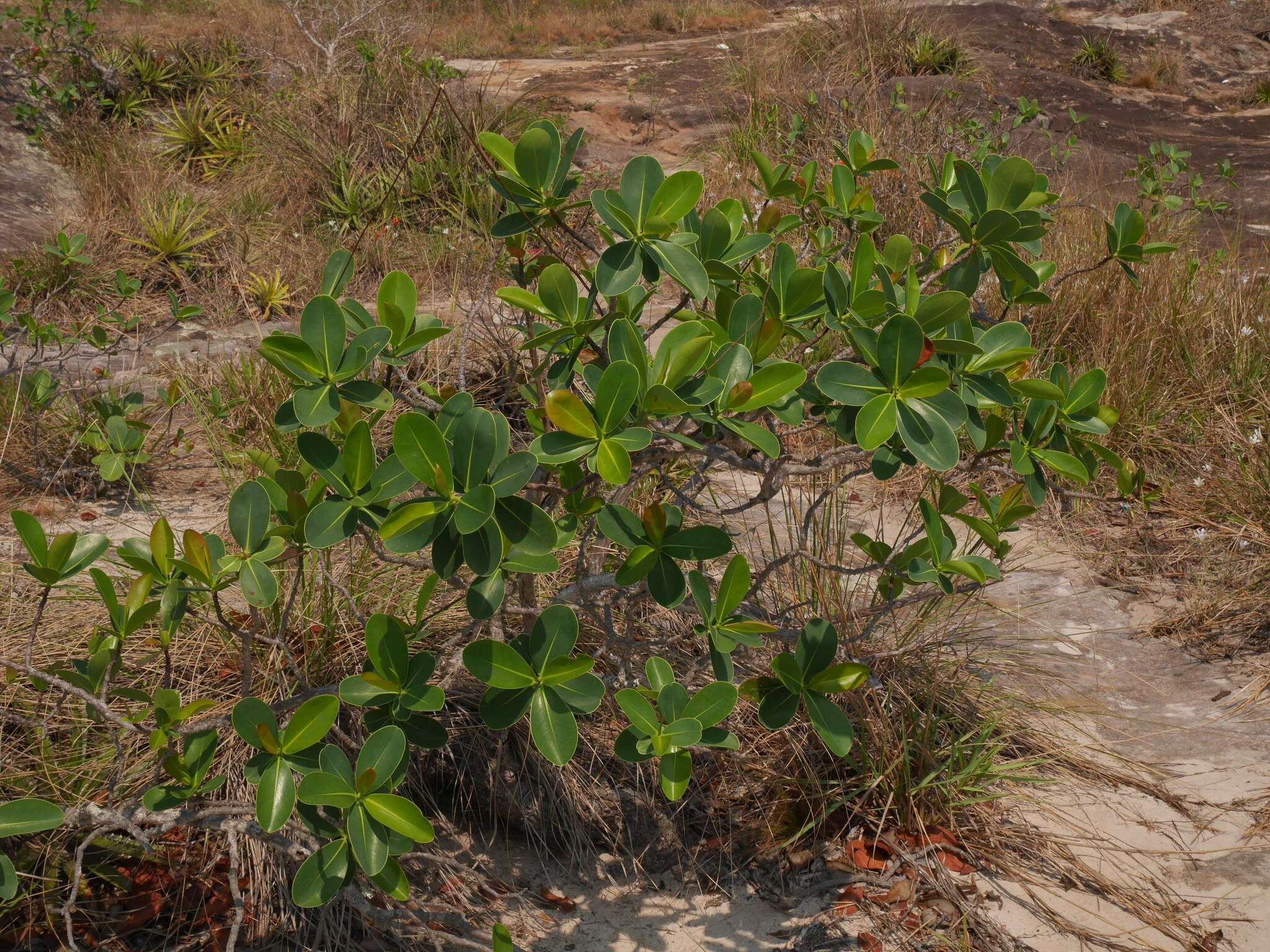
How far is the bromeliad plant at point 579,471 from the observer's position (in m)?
1.48

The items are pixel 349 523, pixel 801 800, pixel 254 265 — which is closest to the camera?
pixel 349 523

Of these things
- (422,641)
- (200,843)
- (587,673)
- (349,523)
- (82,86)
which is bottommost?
(200,843)

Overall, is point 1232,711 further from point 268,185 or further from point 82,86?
point 82,86

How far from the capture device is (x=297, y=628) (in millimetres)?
2482

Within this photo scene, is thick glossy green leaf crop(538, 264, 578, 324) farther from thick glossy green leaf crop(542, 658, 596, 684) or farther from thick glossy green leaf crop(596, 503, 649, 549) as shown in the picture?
thick glossy green leaf crop(542, 658, 596, 684)

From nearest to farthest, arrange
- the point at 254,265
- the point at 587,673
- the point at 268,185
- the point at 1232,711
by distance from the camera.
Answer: the point at 587,673 → the point at 1232,711 → the point at 254,265 → the point at 268,185

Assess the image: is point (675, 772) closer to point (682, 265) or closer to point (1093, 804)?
point (682, 265)

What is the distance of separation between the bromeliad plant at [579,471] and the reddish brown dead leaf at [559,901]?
52cm

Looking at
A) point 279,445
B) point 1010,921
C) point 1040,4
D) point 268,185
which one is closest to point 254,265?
point 268,185

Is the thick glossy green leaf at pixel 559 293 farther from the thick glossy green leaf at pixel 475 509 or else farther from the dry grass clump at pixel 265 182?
the dry grass clump at pixel 265 182

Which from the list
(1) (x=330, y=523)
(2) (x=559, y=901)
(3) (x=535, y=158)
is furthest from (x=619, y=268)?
(2) (x=559, y=901)

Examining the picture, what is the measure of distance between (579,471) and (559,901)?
124 centimetres

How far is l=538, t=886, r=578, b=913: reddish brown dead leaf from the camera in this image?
93.0 inches

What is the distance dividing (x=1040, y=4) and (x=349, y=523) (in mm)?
16235
